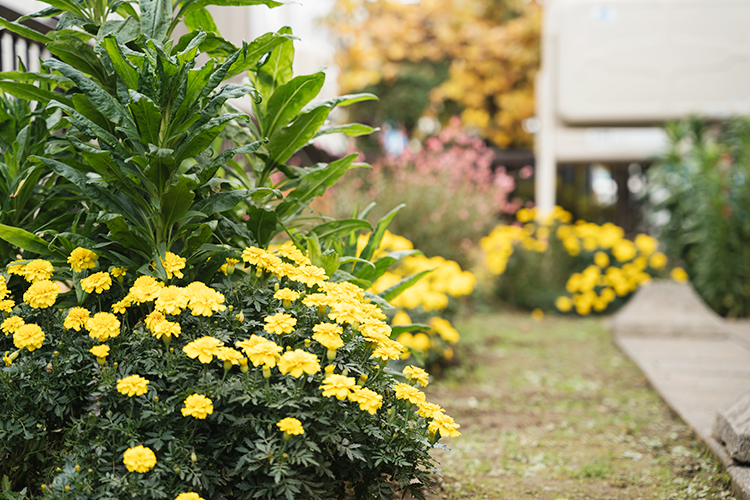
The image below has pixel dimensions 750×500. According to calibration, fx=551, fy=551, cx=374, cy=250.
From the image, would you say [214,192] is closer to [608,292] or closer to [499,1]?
[608,292]

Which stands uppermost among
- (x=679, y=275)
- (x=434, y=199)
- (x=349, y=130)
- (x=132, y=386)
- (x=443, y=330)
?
(x=349, y=130)

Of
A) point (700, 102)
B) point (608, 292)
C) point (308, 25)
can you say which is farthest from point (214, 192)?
point (308, 25)

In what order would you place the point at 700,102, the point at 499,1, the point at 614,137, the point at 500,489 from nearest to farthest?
1. the point at 500,489
2. the point at 700,102
3. the point at 614,137
4. the point at 499,1

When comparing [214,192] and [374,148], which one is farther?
[374,148]

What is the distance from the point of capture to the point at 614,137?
8406 millimetres

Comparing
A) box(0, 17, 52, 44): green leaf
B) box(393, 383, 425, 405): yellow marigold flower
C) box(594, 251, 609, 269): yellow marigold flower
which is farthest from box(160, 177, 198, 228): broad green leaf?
box(594, 251, 609, 269): yellow marigold flower

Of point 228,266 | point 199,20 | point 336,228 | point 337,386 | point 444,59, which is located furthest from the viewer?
point 444,59

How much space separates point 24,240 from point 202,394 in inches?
33.7

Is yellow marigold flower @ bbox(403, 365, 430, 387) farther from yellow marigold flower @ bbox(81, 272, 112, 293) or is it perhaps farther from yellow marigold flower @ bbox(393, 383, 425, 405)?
yellow marigold flower @ bbox(81, 272, 112, 293)

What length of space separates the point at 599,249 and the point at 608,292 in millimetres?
603

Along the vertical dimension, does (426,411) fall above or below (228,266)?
below

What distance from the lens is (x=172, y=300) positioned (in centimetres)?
154

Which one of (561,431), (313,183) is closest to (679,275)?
(561,431)

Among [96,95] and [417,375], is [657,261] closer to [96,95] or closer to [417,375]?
[417,375]
